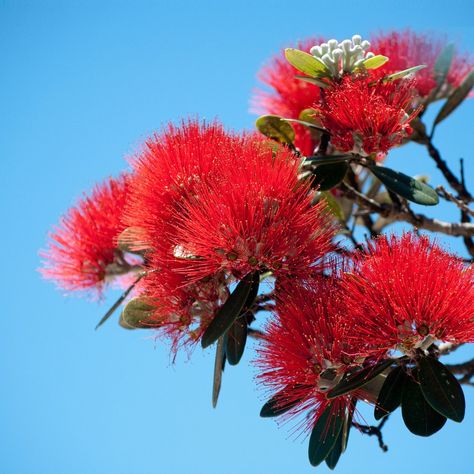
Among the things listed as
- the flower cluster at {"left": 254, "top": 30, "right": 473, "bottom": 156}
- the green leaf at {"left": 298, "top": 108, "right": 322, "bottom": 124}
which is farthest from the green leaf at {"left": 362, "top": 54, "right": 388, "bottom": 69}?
the green leaf at {"left": 298, "top": 108, "right": 322, "bottom": 124}

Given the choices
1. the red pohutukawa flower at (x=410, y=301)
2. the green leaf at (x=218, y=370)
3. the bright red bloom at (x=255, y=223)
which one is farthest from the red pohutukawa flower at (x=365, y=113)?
the green leaf at (x=218, y=370)

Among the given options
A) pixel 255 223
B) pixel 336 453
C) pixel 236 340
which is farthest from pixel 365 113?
pixel 336 453

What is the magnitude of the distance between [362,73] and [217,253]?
80cm

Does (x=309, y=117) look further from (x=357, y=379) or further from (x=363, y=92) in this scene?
(x=357, y=379)

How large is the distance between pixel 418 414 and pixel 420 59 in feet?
4.96

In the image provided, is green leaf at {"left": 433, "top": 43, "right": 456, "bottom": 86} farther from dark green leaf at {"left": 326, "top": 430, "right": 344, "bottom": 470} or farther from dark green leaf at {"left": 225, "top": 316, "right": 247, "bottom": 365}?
dark green leaf at {"left": 326, "top": 430, "right": 344, "bottom": 470}

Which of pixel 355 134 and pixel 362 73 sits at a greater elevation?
pixel 362 73

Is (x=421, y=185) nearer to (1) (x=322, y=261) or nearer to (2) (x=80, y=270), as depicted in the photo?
(1) (x=322, y=261)

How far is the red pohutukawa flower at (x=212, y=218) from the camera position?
204cm

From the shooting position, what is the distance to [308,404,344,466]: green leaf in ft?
6.91

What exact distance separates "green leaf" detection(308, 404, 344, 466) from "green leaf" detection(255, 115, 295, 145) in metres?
0.96

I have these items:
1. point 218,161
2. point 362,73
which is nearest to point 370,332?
point 218,161

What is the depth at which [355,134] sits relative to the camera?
2.37 m

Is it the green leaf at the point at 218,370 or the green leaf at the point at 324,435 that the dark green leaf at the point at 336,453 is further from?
the green leaf at the point at 218,370
